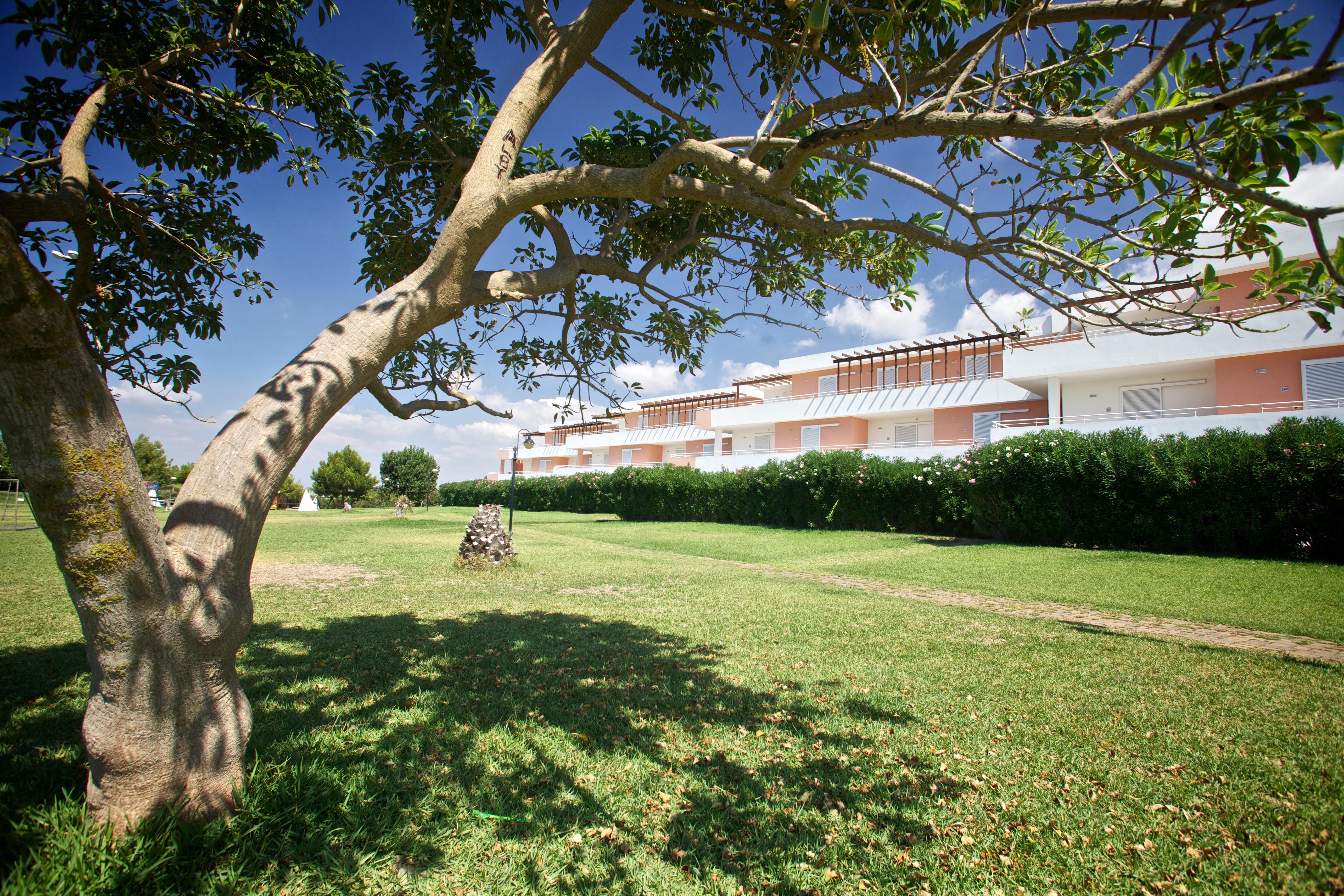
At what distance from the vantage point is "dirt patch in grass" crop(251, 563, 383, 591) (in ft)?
35.0

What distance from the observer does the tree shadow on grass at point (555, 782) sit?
106 inches

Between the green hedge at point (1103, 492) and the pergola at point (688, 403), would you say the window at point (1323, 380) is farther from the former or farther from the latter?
the pergola at point (688, 403)

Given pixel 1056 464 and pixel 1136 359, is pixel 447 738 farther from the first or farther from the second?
pixel 1136 359

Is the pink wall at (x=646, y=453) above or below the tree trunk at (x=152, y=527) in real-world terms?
above

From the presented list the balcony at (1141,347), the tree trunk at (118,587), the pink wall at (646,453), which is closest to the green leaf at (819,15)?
the tree trunk at (118,587)

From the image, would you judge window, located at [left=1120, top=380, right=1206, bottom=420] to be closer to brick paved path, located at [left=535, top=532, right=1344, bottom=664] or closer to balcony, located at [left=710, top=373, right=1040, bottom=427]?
balcony, located at [left=710, top=373, right=1040, bottom=427]

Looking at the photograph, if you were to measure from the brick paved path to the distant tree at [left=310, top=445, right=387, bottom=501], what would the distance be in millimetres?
46585

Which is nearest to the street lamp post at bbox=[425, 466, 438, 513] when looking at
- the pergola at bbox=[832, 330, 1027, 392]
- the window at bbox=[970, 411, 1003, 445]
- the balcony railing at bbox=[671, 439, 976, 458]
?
the balcony railing at bbox=[671, 439, 976, 458]

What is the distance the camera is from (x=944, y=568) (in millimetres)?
13000

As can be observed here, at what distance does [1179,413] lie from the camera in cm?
2139

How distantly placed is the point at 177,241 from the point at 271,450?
385 centimetres

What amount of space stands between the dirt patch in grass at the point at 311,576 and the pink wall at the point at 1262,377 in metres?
24.7

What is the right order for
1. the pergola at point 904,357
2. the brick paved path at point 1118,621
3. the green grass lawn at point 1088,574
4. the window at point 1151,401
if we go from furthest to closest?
the pergola at point 904,357, the window at point 1151,401, the green grass lawn at point 1088,574, the brick paved path at point 1118,621

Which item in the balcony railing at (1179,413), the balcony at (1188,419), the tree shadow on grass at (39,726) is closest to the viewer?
the tree shadow on grass at (39,726)
